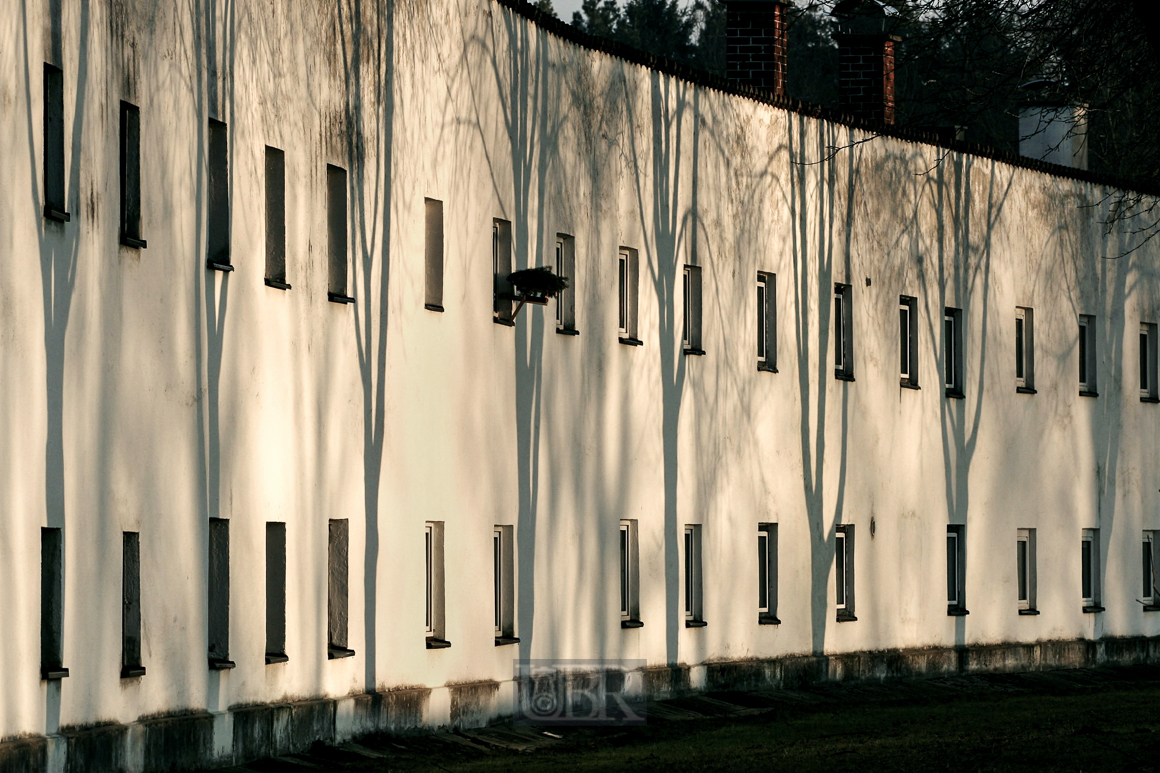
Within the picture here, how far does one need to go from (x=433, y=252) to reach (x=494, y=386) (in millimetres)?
1663

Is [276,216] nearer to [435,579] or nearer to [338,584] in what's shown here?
[338,584]

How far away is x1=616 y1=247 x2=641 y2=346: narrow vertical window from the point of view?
2738 cm

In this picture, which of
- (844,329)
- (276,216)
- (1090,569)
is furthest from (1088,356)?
(276,216)

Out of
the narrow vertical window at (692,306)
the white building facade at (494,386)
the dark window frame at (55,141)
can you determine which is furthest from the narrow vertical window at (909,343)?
the dark window frame at (55,141)

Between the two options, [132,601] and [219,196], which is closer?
[132,601]

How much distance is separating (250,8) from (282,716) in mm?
6057

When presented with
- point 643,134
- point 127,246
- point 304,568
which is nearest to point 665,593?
point 643,134

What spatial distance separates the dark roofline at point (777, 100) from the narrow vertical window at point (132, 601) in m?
7.81

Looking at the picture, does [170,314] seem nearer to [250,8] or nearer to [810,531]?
[250,8]

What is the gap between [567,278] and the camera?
2584cm

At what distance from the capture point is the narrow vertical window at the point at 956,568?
33.7m

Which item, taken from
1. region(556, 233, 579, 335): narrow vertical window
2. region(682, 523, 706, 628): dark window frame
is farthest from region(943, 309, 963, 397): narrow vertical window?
region(556, 233, 579, 335): narrow vertical window

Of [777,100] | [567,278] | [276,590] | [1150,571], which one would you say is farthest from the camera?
[1150,571]

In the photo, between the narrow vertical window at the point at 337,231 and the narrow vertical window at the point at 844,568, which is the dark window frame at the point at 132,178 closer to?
the narrow vertical window at the point at 337,231
